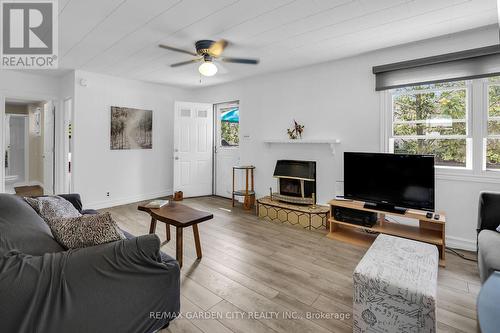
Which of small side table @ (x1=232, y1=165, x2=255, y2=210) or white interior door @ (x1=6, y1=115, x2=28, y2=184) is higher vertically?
white interior door @ (x1=6, y1=115, x2=28, y2=184)

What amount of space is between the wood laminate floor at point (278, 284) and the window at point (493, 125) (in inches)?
43.7

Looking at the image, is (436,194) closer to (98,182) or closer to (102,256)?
(102,256)

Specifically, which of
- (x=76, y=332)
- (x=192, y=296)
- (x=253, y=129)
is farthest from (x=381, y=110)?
(x=76, y=332)

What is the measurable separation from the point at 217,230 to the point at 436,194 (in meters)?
2.83

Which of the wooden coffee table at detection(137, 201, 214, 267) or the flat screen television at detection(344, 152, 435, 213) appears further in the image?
the flat screen television at detection(344, 152, 435, 213)

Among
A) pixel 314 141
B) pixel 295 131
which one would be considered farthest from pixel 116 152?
pixel 314 141

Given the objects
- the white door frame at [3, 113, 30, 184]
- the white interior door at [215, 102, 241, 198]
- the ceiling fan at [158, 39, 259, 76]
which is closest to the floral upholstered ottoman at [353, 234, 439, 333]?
the ceiling fan at [158, 39, 259, 76]

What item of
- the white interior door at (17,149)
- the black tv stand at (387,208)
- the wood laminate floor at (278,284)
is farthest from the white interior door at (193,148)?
the white interior door at (17,149)

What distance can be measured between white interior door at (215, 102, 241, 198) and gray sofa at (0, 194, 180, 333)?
3992mm

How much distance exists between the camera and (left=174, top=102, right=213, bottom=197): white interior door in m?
5.45

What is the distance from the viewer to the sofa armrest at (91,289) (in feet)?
3.84

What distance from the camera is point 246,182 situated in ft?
16.0

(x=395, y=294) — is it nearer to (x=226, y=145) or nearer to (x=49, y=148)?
(x=226, y=145)

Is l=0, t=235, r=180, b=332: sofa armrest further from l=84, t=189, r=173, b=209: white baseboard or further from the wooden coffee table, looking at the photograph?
l=84, t=189, r=173, b=209: white baseboard
